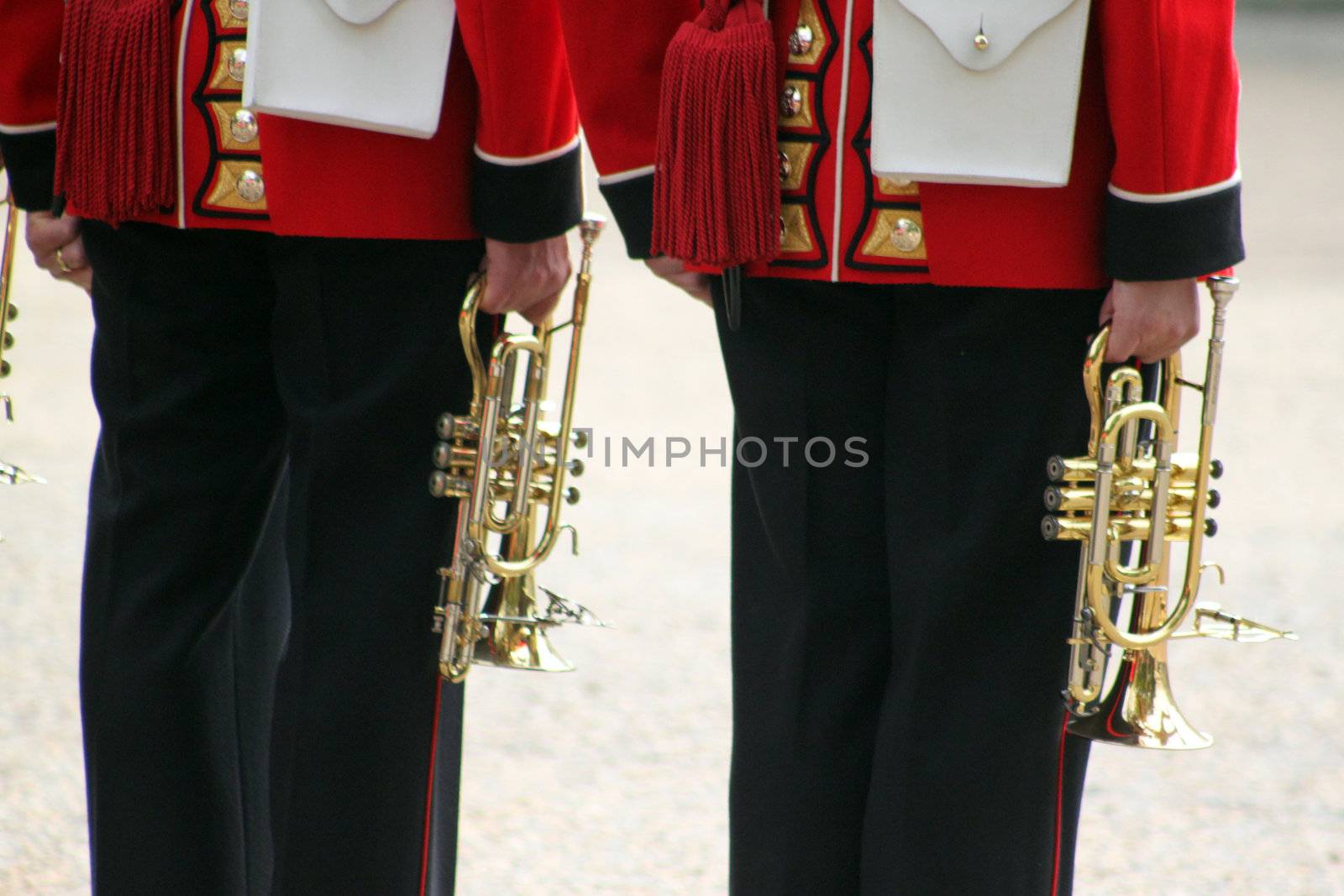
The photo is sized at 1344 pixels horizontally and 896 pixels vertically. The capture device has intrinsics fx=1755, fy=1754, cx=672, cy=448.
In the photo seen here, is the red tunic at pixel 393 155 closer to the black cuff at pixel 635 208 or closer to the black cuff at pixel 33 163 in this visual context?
the black cuff at pixel 635 208

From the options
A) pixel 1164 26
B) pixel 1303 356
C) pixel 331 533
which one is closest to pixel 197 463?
pixel 331 533

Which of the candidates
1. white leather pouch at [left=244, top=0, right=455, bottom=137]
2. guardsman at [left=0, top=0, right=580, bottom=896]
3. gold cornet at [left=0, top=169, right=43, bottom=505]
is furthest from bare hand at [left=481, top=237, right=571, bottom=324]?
gold cornet at [left=0, top=169, right=43, bottom=505]

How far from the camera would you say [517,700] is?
9.52 feet

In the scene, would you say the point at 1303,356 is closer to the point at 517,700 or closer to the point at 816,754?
the point at 517,700

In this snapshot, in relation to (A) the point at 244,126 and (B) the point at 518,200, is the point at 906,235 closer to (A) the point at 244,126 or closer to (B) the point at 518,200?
(B) the point at 518,200

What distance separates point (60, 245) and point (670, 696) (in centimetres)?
137

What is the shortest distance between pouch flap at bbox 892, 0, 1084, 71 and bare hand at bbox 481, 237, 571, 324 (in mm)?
462

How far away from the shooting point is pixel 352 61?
1.62m

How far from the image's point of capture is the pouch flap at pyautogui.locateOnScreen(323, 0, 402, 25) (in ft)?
5.25

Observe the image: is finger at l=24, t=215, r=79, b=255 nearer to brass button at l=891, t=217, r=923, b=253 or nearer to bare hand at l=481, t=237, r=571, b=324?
bare hand at l=481, t=237, r=571, b=324

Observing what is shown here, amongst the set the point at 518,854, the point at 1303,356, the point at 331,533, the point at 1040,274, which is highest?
Result: the point at 1303,356

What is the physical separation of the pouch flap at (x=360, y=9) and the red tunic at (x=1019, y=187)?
0.17m

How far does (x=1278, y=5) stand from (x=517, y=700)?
673 inches

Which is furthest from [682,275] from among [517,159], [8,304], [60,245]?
[8,304]
